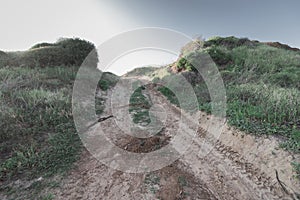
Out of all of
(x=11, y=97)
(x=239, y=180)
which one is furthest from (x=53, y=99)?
(x=239, y=180)

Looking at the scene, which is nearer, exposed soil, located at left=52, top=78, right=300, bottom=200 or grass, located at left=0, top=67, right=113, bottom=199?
exposed soil, located at left=52, top=78, right=300, bottom=200

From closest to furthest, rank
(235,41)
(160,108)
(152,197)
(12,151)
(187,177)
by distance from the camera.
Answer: (152,197) < (187,177) < (12,151) < (160,108) < (235,41)

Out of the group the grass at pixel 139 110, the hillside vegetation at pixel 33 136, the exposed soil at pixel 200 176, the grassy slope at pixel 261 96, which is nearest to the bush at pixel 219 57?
the grassy slope at pixel 261 96

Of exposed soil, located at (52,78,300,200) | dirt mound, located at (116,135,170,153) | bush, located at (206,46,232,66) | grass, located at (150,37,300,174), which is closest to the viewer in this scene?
exposed soil, located at (52,78,300,200)

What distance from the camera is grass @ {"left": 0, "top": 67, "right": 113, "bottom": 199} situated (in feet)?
12.3

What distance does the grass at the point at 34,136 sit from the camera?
373 centimetres

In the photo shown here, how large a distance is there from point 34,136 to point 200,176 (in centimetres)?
454

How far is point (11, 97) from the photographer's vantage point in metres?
6.15

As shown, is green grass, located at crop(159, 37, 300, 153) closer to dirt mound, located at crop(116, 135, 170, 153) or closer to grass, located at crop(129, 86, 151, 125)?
grass, located at crop(129, 86, 151, 125)

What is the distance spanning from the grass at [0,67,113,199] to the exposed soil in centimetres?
54

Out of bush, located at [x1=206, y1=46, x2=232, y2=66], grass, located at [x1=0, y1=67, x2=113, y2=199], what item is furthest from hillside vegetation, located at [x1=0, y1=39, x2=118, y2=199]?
bush, located at [x1=206, y1=46, x2=232, y2=66]

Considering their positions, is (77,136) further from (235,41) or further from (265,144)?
(235,41)

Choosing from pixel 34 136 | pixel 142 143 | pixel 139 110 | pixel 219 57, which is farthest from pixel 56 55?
pixel 219 57

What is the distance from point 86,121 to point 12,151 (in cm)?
221
